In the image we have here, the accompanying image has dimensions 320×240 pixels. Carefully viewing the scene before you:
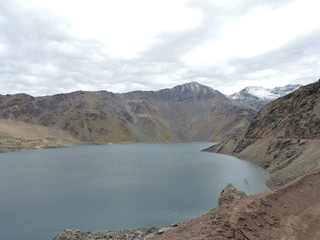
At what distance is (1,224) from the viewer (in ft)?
114

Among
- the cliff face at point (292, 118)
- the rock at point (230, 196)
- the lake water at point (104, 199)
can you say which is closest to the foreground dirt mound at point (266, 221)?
the rock at point (230, 196)

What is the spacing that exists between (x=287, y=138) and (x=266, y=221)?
6762cm

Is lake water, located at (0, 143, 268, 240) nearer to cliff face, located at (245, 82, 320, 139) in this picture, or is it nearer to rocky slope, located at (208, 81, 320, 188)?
rocky slope, located at (208, 81, 320, 188)

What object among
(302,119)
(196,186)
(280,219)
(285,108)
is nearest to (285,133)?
(302,119)

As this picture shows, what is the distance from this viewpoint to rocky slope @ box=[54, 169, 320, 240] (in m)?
17.3

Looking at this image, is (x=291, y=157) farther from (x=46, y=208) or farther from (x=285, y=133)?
(x=46, y=208)

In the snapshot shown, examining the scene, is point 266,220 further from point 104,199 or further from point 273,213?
point 104,199

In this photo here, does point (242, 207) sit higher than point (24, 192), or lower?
higher

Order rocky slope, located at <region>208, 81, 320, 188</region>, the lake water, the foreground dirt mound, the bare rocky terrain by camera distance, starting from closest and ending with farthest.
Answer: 1. the foreground dirt mound
2. the bare rocky terrain
3. the lake water
4. rocky slope, located at <region>208, 81, 320, 188</region>

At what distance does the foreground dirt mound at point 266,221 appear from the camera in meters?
17.2

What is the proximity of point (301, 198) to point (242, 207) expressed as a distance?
29.3 feet

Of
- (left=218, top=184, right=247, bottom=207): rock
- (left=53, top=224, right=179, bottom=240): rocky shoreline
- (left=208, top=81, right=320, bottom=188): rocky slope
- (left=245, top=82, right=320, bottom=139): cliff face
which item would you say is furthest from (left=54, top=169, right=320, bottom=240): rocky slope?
(left=245, top=82, right=320, bottom=139): cliff face

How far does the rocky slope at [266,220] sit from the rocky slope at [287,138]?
826 inches

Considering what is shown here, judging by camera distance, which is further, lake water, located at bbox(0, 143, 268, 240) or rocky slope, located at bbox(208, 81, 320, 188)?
rocky slope, located at bbox(208, 81, 320, 188)
